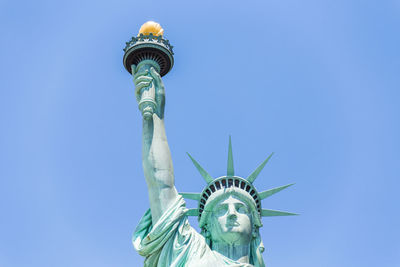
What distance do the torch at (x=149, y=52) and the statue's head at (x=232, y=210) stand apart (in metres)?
1.95

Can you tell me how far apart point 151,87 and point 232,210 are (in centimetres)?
271

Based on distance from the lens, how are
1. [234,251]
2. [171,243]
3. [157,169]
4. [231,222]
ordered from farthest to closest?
[231,222] < [234,251] < [157,169] < [171,243]

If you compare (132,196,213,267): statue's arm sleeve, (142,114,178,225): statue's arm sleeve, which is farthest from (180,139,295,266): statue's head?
(142,114,178,225): statue's arm sleeve

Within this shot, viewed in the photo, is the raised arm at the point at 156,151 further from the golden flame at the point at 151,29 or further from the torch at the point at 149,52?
the golden flame at the point at 151,29

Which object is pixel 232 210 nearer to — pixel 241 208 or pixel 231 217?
pixel 231 217

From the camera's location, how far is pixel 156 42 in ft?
54.2

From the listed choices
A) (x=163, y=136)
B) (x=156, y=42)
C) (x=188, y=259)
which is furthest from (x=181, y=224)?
(x=156, y=42)

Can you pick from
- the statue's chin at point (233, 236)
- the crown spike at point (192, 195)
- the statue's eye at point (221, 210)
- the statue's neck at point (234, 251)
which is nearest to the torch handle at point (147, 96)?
the crown spike at point (192, 195)

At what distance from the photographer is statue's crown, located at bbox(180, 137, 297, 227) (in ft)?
53.8

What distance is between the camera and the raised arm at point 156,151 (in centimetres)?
1547

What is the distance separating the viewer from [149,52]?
16547 millimetres

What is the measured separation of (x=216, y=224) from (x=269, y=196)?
152cm

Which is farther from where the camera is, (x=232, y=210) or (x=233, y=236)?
(x=232, y=210)

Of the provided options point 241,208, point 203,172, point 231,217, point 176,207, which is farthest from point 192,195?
point 176,207
